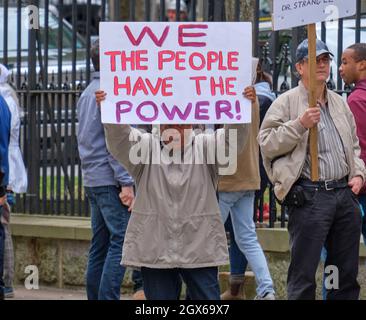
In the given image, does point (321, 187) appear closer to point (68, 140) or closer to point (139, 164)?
point (139, 164)

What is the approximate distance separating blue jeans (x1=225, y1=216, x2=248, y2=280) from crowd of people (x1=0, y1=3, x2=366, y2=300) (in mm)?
343

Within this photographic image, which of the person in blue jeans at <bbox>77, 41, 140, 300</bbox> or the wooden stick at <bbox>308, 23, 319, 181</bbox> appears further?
the person in blue jeans at <bbox>77, 41, 140, 300</bbox>

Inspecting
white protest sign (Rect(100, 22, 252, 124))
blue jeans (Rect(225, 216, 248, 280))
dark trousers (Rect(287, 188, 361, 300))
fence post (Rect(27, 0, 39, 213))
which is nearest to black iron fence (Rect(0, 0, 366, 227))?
fence post (Rect(27, 0, 39, 213))

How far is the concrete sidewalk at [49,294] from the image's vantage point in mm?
9578

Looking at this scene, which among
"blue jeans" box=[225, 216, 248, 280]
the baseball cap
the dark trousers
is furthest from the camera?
"blue jeans" box=[225, 216, 248, 280]

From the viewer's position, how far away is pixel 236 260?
892 centimetres

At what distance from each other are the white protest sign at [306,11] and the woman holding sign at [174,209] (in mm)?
697

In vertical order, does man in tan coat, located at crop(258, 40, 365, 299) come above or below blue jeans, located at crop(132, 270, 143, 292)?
above

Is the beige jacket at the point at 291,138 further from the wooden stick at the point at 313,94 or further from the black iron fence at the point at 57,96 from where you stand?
the black iron fence at the point at 57,96

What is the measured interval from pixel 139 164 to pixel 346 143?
1302 mm

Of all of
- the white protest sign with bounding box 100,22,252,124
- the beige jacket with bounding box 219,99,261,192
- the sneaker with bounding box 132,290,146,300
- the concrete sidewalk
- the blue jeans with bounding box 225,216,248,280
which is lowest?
the concrete sidewalk

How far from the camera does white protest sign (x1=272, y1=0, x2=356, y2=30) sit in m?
6.94

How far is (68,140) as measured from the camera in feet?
33.1

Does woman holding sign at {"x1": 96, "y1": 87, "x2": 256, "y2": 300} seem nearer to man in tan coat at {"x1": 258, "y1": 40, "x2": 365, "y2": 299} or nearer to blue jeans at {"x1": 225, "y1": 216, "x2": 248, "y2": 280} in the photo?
man in tan coat at {"x1": 258, "y1": 40, "x2": 365, "y2": 299}
